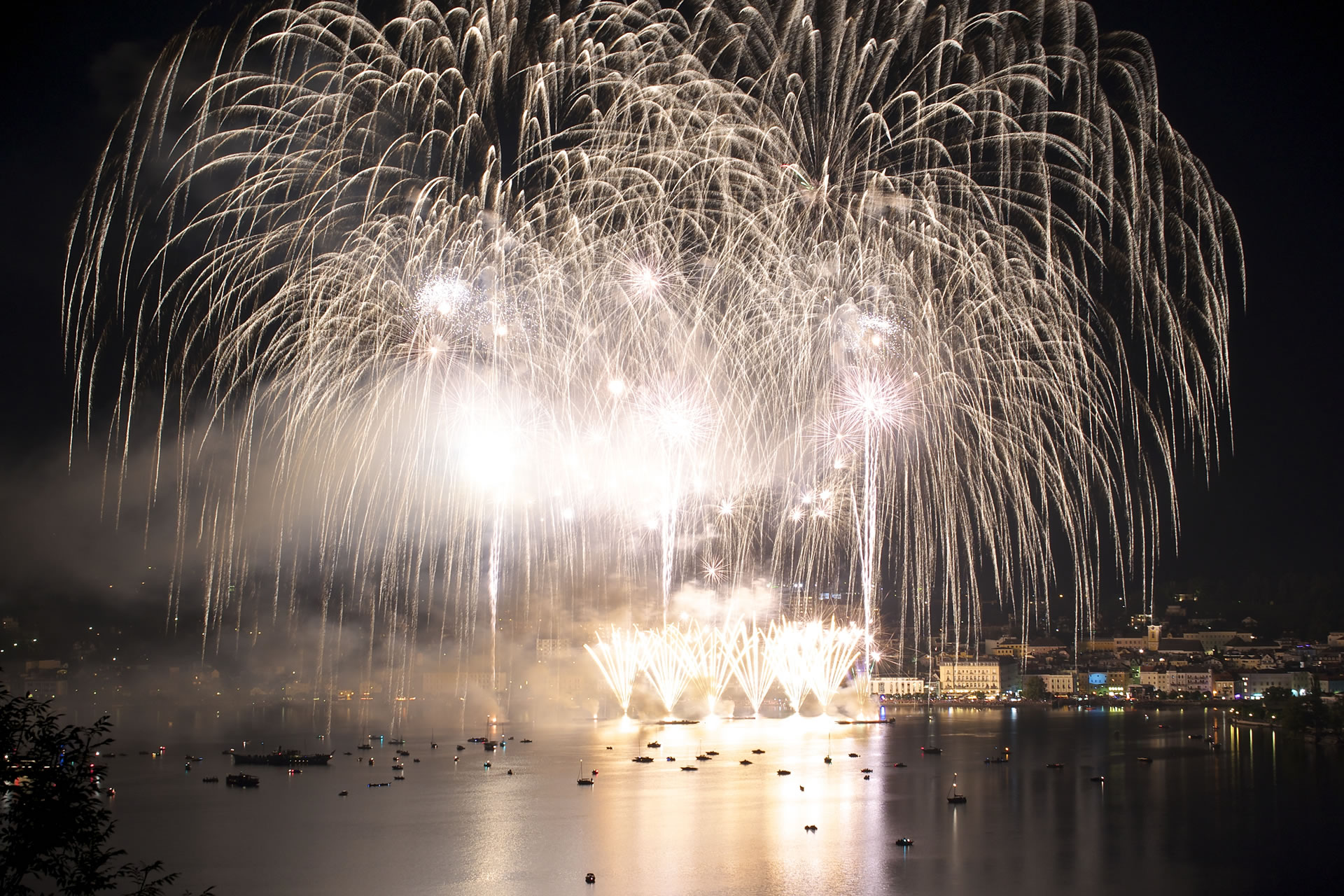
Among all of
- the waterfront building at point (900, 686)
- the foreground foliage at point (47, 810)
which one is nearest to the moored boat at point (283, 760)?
the foreground foliage at point (47, 810)

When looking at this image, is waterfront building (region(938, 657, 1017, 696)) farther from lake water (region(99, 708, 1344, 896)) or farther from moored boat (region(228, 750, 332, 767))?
moored boat (region(228, 750, 332, 767))

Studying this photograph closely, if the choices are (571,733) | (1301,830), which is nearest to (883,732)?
(571,733)

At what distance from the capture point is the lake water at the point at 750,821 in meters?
27.1

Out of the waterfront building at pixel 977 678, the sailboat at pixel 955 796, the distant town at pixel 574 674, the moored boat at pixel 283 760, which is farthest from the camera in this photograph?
the waterfront building at pixel 977 678

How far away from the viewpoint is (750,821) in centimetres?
3388

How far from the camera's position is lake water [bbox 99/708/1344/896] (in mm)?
27078

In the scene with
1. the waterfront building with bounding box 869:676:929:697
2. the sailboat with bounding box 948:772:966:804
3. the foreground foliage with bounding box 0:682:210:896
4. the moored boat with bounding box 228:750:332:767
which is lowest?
the waterfront building with bounding box 869:676:929:697

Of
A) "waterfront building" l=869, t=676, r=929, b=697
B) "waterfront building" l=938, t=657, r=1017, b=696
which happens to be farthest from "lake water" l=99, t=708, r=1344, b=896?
"waterfront building" l=938, t=657, r=1017, b=696

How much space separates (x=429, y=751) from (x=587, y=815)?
961 inches

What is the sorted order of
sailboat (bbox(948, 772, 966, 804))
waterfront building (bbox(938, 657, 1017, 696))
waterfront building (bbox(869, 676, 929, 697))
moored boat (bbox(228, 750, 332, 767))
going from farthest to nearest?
waterfront building (bbox(938, 657, 1017, 696)) < waterfront building (bbox(869, 676, 929, 697)) < moored boat (bbox(228, 750, 332, 767)) < sailboat (bbox(948, 772, 966, 804))

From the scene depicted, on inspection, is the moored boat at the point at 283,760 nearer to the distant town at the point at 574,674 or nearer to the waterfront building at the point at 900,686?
the distant town at the point at 574,674

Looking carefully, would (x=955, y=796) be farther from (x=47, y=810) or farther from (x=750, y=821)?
(x=47, y=810)

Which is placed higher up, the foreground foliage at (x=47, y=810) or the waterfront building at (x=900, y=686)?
the foreground foliage at (x=47, y=810)

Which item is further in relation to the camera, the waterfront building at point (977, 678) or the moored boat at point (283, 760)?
the waterfront building at point (977, 678)
